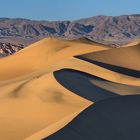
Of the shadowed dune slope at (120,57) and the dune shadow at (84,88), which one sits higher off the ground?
the dune shadow at (84,88)

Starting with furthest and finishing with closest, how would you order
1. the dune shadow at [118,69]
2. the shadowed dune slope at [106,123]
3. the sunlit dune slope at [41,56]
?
the sunlit dune slope at [41,56], the dune shadow at [118,69], the shadowed dune slope at [106,123]

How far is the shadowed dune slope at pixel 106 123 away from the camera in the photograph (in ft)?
24.4

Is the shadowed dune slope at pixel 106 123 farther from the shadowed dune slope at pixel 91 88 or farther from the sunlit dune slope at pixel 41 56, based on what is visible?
the sunlit dune slope at pixel 41 56

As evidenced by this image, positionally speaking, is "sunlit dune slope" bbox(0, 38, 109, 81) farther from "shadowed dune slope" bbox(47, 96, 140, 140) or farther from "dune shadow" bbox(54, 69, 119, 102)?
"shadowed dune slope" bbox(47, 96, 140, 140)

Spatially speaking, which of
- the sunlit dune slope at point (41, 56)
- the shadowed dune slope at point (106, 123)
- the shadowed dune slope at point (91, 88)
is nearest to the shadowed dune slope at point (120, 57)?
the sunlit dune slope at point (41, 56)

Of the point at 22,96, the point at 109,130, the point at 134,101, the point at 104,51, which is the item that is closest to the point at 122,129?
the point at 109,130

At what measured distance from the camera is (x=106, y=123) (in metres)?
8.48

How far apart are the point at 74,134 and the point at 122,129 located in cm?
135

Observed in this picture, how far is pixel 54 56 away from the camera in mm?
28234

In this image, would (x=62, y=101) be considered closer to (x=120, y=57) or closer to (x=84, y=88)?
(x=84, y=88)

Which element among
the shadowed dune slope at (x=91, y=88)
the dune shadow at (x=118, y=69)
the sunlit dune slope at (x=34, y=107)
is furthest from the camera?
the dune shadow at (x=118, y=69)

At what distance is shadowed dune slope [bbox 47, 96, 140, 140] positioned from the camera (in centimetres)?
745

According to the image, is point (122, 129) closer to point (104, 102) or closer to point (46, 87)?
point (104, 102)

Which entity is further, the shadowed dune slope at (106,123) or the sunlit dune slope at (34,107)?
the sunlit dune slope at (34,107)
